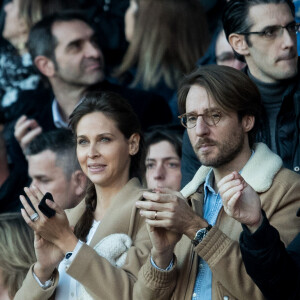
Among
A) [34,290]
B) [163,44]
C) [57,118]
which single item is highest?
[34,290]

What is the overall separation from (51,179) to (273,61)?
1.58 meters

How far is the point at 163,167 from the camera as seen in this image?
17.5 ft

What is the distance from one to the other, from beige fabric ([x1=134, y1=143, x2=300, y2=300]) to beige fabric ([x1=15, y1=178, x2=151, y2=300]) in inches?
4.5

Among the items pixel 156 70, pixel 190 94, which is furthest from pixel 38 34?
pixel 190 94

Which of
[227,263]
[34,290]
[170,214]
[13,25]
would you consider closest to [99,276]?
[34,290]

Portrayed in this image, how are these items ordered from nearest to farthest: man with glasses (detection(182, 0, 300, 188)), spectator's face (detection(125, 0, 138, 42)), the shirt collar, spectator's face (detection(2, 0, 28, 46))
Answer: man with glasses (detection(182, 0, 300, 188)) < the shirt collar < spectator's face (detection(125, 0, 138, 42)) < spectator's face (detection(2, 0, 28, 46))

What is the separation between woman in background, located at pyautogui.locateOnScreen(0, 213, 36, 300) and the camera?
4512 mm

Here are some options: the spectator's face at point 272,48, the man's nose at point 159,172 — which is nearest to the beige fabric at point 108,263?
the spectator's face at point 272,48

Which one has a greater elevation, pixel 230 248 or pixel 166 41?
pixel 230 248

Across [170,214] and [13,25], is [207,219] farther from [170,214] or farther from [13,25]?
[13,25]

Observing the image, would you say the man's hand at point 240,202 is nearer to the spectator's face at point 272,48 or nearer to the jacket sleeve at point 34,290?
the jacket sleeve at point 34,290

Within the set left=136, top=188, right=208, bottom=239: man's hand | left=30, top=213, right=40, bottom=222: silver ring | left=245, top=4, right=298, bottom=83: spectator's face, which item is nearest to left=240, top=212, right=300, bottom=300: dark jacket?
left=136, top=188, right=208, bottom=239: man's hand

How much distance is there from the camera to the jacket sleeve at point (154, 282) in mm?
3596

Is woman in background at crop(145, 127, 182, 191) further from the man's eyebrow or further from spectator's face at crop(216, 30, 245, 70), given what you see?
the man's eyebrow
